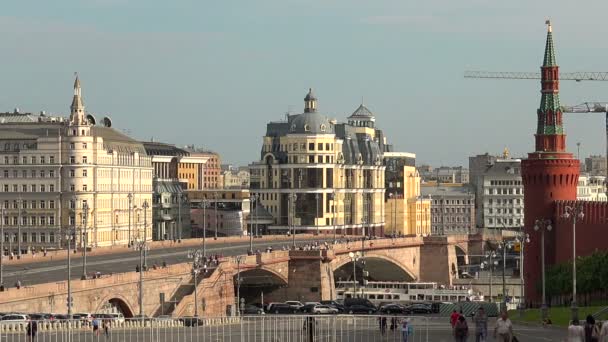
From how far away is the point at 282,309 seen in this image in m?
128

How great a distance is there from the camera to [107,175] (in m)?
191

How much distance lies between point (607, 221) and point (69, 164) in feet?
240

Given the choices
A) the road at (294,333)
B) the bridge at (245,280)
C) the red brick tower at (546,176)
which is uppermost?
the red brick tower at (546,176)

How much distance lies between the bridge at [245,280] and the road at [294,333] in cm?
1420

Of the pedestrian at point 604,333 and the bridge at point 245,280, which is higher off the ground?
the bridge at point 245,280

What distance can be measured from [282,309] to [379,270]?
66.0 metres

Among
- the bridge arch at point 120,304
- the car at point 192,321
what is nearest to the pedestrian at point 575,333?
the car at point 192,321

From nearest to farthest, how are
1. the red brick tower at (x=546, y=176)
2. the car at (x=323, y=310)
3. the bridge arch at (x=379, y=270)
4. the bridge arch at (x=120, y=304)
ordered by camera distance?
the bridge arch at (x=120, y=304), the car at (x=323, y=310), the red brick tower at (x=546, y=176), the bridge arch at (x=379, y=270)

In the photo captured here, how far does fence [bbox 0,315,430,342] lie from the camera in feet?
254

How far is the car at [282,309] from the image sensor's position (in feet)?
411

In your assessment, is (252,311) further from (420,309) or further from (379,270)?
(379,270)

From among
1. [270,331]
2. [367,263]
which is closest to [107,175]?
[367,263]

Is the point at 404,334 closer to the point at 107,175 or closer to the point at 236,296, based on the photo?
the point at 236,296

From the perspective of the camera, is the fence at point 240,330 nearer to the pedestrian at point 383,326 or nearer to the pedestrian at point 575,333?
the pedestrian at point 383,326
